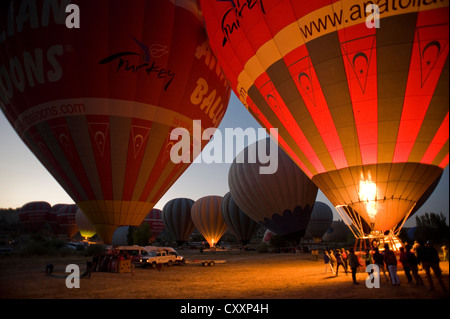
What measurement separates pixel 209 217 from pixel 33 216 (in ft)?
103

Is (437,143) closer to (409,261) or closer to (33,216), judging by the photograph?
(409,261)

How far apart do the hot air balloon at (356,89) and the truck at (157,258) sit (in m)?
9.63

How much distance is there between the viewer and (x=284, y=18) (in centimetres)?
819

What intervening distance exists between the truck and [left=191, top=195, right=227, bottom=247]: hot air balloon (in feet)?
72.6

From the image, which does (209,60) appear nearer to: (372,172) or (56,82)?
(56,82)

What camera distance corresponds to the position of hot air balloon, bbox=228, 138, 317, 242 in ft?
74.7

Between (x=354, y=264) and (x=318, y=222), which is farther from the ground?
(x=354, y=264)

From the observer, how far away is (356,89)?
25.5 ft

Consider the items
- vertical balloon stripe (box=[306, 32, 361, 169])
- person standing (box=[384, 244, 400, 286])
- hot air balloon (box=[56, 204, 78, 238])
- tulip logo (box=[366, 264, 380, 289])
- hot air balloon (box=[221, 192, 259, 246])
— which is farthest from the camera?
hot air balloon (box=[56, 204, 78, 238])

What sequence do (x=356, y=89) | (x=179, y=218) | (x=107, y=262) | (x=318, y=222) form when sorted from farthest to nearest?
(x=318, y=222) < (x=179, y=218) < (x=107, y=262) < (x=356, y=89)

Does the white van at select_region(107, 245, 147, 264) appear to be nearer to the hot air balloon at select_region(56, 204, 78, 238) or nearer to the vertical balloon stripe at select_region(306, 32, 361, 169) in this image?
the vertical balloon stripe at select_region(306, 32, 361, 169)

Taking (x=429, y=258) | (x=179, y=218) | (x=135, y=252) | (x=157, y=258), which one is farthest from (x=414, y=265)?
(x=179, y=218)

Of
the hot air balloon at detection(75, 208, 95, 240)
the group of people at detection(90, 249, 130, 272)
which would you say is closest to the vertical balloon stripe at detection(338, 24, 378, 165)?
the group of people at detection(90, 249, 130, 272)

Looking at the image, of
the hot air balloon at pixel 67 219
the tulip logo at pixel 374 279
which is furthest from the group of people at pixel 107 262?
the hot air balloon at pixel 67 219
